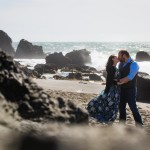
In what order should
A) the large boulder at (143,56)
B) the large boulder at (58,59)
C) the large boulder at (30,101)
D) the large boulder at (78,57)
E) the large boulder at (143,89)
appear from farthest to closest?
the large boulder at (143,56), the large boulder at (78,57), the large boulder at (58,59), the large boulder at (143,89), the large boulder at (30,101)

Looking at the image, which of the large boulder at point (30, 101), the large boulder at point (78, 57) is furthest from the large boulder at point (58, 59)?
the large boulder at point (30, 101)

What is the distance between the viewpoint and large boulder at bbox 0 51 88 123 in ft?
9.61

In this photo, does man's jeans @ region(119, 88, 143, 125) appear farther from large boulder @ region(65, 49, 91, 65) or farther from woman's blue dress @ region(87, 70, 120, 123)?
large boulder @ region(65, 49, 91, 65)

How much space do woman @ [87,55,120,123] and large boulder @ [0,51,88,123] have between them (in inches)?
216

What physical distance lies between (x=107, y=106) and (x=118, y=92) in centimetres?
46

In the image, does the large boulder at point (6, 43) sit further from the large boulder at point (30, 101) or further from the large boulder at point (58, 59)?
the large boulder at point (30, 101)

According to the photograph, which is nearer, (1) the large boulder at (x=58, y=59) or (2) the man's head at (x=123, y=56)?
(2) the man's head at (x=123, y=56)

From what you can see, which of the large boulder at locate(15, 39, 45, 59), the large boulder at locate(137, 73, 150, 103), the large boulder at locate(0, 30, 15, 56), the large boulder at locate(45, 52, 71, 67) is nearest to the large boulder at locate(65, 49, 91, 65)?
the large boulder at locate(45, 52, 71, 67)

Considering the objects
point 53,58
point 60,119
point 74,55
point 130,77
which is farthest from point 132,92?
point 74,55

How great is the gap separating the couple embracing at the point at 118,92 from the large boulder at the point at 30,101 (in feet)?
17.4

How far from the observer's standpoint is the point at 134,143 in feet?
6.02

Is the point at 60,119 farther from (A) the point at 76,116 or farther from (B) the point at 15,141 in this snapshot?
(B) the point at 15,141

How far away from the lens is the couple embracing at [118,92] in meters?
8.59

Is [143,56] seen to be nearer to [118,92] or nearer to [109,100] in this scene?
[109,100]
